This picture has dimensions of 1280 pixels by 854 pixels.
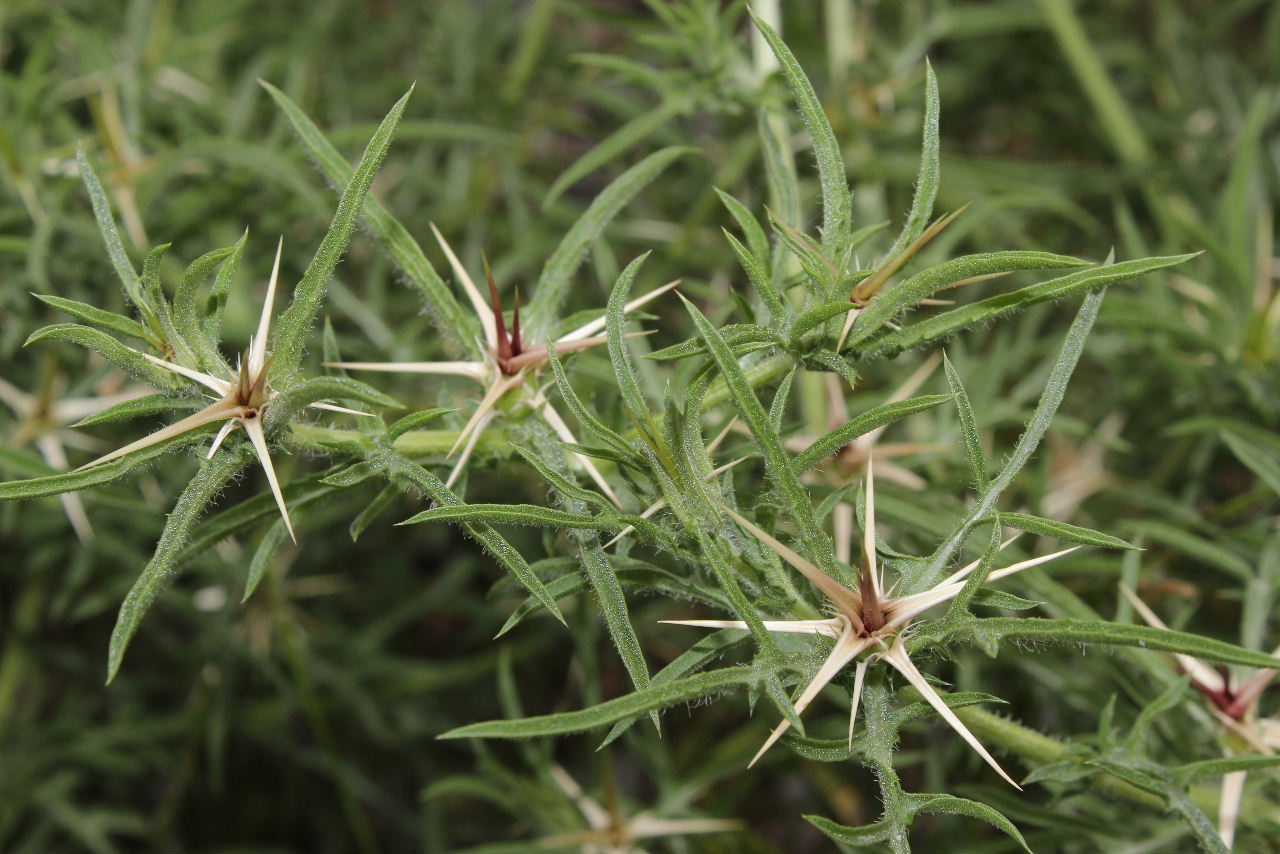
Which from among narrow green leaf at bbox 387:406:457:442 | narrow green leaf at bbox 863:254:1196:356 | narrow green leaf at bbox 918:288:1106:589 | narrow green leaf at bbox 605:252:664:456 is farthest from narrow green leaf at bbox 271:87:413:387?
narrow green leaf at bbox 918:288:1106:589

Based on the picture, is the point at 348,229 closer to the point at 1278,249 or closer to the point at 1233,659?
the point at 1233,659

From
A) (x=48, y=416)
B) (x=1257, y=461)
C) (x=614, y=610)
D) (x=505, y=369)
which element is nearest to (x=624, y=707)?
(x=614, y=610)

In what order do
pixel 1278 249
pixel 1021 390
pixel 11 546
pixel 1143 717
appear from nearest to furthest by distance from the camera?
pixel 1143 717, pixel 1021 390, pixel 11 546, pixel 1278 249

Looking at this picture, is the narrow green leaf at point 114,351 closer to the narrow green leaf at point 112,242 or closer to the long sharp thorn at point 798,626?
the narrow green leaf at point 112,242

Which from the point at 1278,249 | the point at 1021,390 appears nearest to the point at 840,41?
the point at 1021,390

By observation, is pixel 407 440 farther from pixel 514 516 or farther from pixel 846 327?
pixel 846 327

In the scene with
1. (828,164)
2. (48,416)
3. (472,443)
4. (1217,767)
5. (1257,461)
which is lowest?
(48,416)

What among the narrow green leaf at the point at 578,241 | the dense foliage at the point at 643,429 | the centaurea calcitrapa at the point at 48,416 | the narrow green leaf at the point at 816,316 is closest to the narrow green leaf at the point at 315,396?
the dense foliage at the point at 643,429

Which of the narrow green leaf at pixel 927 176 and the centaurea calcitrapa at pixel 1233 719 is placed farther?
the centaurea calcitrapa at pixel 1233 719
